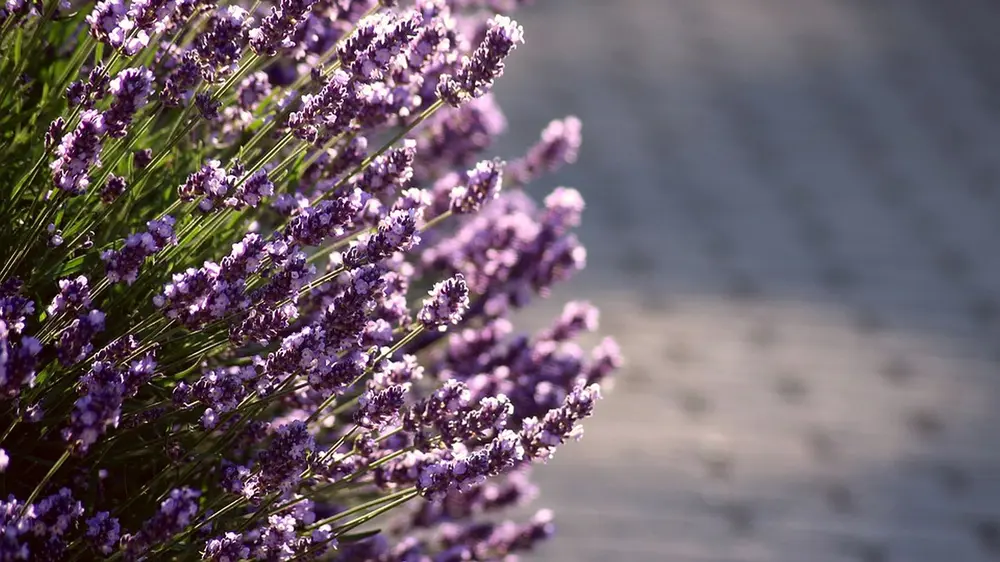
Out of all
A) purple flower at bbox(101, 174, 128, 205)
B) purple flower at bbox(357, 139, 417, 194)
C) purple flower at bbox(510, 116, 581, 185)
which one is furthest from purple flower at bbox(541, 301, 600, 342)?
purple flower at bbox(101, 174, 128, 205)

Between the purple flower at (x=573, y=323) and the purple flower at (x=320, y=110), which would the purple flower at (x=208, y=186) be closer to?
the purple flower at (x=320, y=110)

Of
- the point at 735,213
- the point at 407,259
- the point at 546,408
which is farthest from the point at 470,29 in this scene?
the point at 735,213

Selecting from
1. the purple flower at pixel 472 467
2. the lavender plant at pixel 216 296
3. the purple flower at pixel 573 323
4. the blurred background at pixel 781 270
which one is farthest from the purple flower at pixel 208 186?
the blurred background at pixel 781 270

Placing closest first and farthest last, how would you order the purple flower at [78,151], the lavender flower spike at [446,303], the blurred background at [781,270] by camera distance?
the purple flower at [78,151]
the lavender flower spike at [446,303]
the blurred background at [781,270]

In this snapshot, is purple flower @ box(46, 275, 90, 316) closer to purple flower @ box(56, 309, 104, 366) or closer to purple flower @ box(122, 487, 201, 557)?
purple flower @ box(56, 309, 104, 366)

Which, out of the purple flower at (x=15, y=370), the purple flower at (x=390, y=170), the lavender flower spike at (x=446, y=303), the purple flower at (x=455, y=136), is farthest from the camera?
the purple flower at (x=455, y=136)

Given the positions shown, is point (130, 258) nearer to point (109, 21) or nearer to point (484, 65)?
point (109, 21)

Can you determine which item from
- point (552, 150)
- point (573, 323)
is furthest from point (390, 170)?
point (552, 150)
